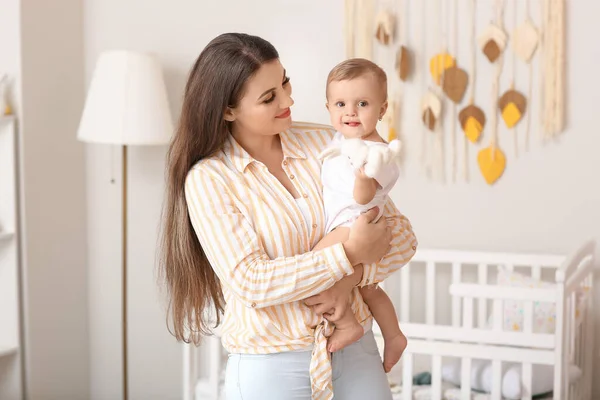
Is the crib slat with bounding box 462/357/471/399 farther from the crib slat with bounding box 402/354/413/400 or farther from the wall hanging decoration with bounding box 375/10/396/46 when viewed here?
the wall hanging decoration with bounding box 375/10/396/46

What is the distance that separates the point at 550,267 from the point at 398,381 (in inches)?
27.0

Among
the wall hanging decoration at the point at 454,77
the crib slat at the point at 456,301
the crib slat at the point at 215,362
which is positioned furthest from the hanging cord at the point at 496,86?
the crib slat at the point at 215,362

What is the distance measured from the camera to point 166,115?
341 centimetres

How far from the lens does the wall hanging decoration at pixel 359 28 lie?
3.29 meters

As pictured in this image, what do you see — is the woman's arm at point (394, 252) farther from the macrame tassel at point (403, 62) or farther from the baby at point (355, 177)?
the macrame tassel at point (403, 62)

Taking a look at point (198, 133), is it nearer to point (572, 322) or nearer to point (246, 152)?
point (246, 152)

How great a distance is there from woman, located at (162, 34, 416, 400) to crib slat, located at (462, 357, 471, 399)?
1.18m

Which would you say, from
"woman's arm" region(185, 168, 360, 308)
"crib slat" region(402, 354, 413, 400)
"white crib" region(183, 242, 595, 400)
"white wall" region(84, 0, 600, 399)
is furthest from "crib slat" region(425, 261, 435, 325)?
"woman's arm" region(185, 168, 360, 308)

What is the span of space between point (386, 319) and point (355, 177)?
0.36m

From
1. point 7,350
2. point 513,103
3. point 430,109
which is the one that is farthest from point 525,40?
point 7,350

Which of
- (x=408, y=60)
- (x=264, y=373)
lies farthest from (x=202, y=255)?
(x=408, y=60)

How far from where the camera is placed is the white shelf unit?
3.28 meters

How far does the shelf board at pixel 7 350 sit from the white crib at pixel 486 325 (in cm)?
67

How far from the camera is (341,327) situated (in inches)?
62.7
